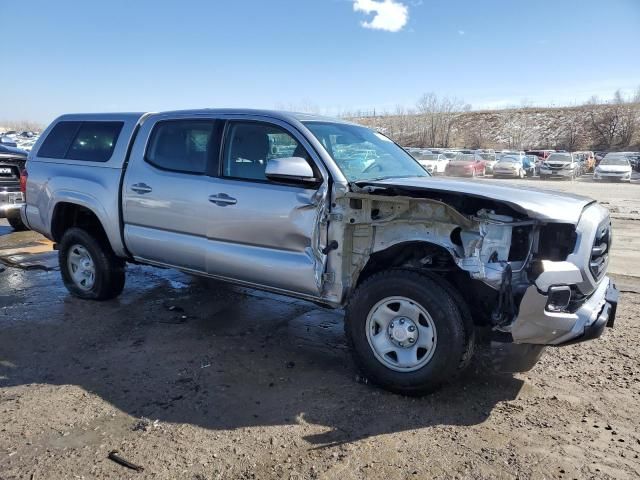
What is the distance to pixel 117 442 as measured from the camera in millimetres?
2887

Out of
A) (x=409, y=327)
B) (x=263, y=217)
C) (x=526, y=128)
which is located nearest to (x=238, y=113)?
(x=263, y=217)

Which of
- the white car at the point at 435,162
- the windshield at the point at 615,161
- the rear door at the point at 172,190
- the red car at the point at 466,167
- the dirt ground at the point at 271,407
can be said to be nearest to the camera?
the dirt ground at the point at 271,407

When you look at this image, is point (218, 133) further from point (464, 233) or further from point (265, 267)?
point (464, 233)

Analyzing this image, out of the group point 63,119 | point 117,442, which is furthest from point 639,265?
point 63,119

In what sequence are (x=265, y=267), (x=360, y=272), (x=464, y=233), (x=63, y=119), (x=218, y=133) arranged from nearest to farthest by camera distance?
(x=464, y=233)
(x=360, y=272)
(x=265, y=267)
(x=218, y=133)
(x=63, y=119)

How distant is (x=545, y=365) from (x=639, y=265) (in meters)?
4.43

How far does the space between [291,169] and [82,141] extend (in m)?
2.92

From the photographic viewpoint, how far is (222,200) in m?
4.17

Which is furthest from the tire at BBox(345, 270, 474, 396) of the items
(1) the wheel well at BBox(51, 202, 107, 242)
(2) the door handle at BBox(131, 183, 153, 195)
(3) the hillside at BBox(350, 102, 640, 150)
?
(3) the hillside at BBox(350, 102, 640, 150)

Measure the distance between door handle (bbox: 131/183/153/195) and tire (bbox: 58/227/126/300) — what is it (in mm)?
932

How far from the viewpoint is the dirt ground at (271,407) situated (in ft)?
8.91

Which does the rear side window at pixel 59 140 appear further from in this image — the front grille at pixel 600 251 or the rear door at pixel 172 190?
the front grille at pixel 600 251

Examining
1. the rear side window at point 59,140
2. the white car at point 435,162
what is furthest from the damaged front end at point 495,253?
the white car at point 435,162

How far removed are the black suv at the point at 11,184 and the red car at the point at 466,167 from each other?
2470 centimetres
